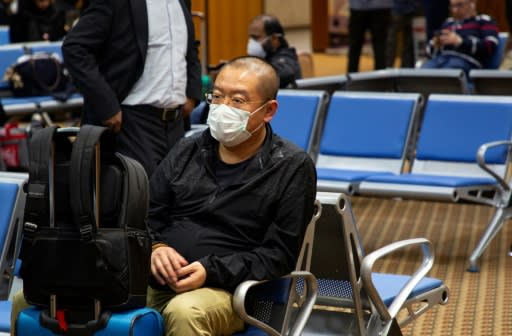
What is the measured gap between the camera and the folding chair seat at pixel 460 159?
6.09 metres

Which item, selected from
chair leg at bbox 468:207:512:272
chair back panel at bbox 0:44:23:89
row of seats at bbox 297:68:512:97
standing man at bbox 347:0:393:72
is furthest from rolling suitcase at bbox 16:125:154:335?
standing man at bbox 347:0:393:72

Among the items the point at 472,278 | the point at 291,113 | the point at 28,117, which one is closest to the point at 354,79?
the point at 291,113

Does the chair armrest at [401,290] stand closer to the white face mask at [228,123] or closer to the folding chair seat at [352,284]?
the folding chair seat at [352,284]

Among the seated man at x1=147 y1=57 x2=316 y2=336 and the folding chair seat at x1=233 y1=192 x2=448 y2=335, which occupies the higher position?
the seated man at x1=147 y1=57 x2=316 y2=336

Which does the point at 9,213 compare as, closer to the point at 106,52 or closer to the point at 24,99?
the point at 106,52

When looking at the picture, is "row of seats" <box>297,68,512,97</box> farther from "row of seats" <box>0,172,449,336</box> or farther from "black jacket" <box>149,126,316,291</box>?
"black jacket" <box>149,126,316,291</box>

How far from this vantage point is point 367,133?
6691 millimetres

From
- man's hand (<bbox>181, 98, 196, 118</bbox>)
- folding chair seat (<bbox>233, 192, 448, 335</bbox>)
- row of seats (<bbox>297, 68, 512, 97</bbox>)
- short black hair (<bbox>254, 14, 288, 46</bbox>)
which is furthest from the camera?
short black hair (<bbox>254, 14, 288, 46</bbox>)

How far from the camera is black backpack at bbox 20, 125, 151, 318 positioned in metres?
3.13

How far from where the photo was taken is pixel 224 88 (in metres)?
3.62

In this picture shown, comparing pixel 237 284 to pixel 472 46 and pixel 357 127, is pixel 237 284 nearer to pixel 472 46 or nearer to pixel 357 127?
pixel 357 127

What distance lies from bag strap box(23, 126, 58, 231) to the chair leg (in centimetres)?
325

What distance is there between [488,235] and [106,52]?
2328 mm

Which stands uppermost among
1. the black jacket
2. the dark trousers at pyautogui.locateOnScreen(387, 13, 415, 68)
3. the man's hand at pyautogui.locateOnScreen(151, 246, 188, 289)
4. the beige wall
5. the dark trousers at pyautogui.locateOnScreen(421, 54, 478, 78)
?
the black jacket
